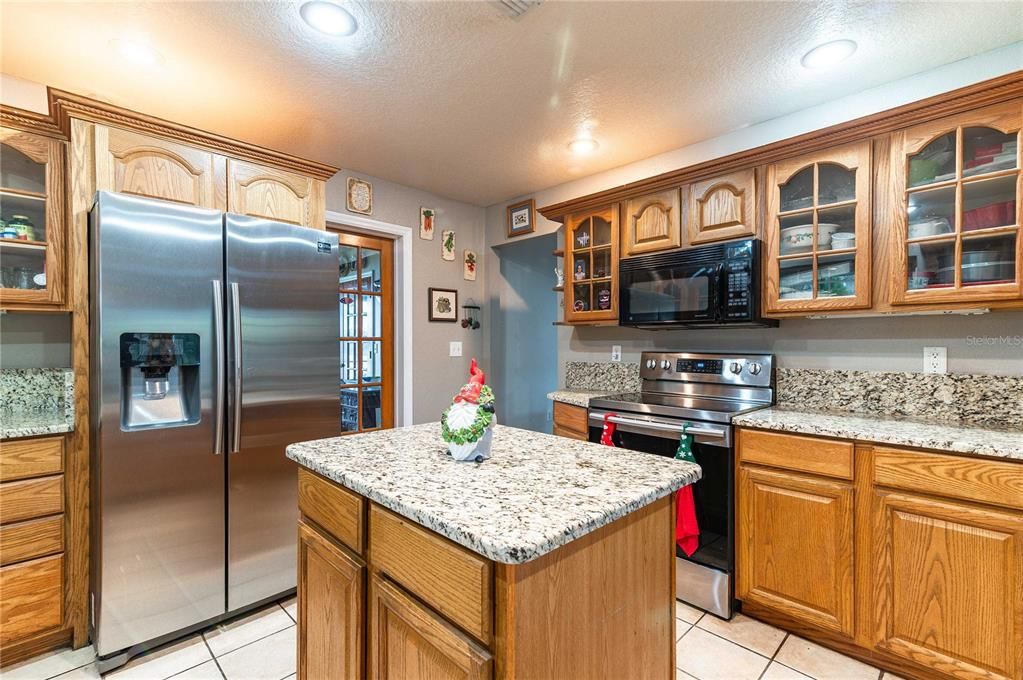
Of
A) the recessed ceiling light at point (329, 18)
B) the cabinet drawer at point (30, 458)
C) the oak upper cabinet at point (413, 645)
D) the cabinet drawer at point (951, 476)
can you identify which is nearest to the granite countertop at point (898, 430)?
the cabinet drawer at point (951, 476)

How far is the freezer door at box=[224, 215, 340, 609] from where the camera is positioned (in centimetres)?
214

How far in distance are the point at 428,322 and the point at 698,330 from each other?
2045 millimetres

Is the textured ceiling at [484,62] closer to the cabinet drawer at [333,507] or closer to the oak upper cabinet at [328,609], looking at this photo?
the cabinet drawer at [333,507]

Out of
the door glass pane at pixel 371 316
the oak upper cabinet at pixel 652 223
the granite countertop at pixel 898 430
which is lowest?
the granite countertop at pixel 898 430

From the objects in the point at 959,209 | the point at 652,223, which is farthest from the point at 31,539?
the point at 959,209

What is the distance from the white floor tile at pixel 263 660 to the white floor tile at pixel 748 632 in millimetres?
1768

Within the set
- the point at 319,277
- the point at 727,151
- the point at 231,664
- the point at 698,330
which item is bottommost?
the point at 231,664

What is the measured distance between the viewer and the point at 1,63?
81.1 inches

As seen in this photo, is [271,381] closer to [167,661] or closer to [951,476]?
[167,661]

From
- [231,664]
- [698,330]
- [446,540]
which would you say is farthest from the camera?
[698,330]

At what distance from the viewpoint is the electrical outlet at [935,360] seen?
6.82 ft

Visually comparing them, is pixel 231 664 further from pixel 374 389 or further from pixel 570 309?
pixel 570 309

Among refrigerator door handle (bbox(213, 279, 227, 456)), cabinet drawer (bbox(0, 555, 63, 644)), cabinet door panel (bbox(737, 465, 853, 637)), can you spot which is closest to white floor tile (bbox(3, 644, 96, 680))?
cabinet drawer (bbox(0, 555, 63, 644))

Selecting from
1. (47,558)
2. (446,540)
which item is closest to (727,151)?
(446,540)
